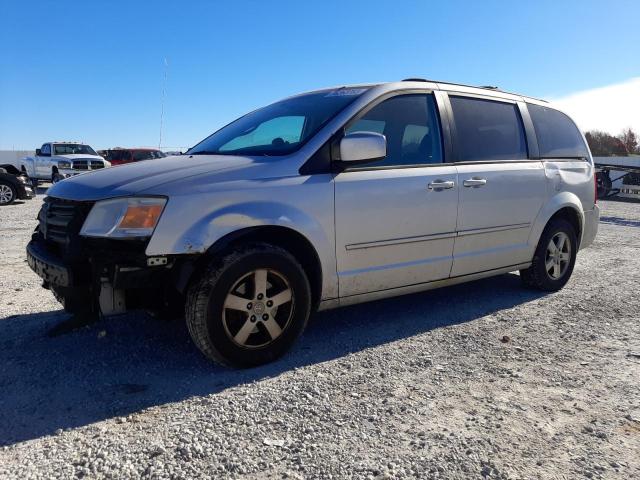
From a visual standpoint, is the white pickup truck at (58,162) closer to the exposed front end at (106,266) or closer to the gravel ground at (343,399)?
the gravel ground at (343,399)

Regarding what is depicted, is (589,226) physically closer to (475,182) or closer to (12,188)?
(475,182)

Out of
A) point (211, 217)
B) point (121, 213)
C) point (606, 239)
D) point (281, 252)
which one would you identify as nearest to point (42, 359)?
point (121, 213)

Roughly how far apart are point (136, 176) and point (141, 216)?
39cm

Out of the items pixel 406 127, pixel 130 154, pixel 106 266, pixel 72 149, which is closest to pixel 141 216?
pixel 106 266

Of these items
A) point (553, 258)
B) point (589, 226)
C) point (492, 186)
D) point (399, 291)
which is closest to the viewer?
point (399, 291)

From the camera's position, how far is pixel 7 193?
13422mm

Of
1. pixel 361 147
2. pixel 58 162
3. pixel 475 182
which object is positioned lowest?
pixel 475 182

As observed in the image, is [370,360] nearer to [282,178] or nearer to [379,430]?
[379,430]

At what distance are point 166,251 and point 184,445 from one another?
104 centimetres

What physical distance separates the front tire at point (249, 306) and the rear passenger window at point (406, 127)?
109 centimetres

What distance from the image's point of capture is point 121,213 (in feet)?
9.05

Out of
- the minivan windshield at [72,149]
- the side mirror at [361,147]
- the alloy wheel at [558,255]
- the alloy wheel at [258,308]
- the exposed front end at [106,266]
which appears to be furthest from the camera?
the minivan windshield at [72,149]

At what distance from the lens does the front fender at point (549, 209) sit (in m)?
4.66

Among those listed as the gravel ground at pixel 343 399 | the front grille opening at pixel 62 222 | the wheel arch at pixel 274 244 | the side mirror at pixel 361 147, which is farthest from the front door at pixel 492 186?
the front grille opening at pixel 62 222
